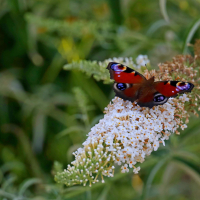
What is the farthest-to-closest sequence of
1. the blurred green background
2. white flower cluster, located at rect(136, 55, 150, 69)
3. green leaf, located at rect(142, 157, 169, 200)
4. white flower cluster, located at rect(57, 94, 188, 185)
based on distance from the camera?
the blurred green background
green leaf, located at rect(142, 157, 169, 200)
white flower cluster, located at rect(136, 55, 150, 69)
white flower cluster, located at rect(57, 94, 188, 185)

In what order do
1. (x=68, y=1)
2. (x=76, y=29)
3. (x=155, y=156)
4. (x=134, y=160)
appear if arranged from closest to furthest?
(x=134, y=160) < (x=155, y=156) < (x=76, y=29) < (x=68, y=1)

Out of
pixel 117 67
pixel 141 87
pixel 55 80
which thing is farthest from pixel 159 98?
pixel 55 80

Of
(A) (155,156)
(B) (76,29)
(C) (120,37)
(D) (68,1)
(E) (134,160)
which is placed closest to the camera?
(E) (134,160)

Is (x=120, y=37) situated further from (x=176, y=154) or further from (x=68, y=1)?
(x=176, y=154)

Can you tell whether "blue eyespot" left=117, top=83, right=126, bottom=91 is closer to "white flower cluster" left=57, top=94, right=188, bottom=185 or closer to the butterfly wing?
the butterfly wing

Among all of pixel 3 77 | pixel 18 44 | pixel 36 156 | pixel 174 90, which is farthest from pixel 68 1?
pixel 174 90

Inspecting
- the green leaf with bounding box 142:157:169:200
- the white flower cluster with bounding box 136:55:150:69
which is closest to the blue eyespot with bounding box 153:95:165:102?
the white flower cluster with bounding box 136:55:150:69
